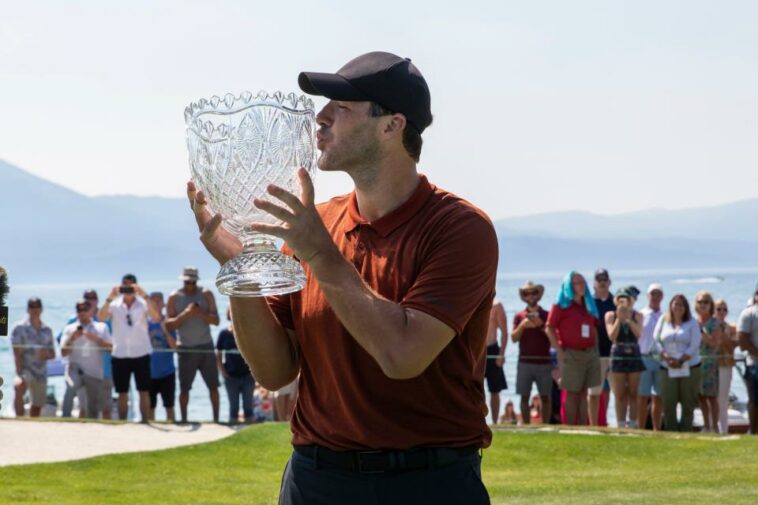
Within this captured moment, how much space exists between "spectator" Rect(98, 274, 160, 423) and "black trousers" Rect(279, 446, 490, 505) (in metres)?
12.1

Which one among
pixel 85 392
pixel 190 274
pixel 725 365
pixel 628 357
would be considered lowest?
pixel 85 392

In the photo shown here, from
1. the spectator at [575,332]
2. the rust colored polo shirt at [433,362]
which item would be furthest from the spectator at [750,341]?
the rust colored polo shirt at [433,362]

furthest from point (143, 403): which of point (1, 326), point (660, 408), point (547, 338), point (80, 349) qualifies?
point (1, 326)

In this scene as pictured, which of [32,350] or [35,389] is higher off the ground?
[32,350]

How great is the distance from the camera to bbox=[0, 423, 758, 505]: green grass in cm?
1141

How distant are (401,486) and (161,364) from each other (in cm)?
1280

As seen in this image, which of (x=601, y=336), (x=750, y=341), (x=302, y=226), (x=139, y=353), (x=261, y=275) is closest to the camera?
(x=302, y=226)

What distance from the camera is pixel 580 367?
1509 centimetres

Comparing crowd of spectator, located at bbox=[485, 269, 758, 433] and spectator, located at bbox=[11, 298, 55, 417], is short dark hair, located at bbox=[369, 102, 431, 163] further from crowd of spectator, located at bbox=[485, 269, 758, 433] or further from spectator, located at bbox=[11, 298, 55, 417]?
spectator, located at bbox=[11, 298, 55, 417]

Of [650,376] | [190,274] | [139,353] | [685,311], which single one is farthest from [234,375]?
[685,311]

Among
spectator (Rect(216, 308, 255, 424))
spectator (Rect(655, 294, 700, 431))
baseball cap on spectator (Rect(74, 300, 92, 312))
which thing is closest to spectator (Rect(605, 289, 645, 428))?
spectator (Rect(655, 294, 700, 431))

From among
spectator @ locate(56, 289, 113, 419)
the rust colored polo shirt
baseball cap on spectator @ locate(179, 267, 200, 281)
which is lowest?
spectator @ locate(56, 289, 113, 419)

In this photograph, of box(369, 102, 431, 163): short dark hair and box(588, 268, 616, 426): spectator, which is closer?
box(369, 102, 431, 163): short dark hair

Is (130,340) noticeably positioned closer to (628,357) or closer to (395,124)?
(628,357)
